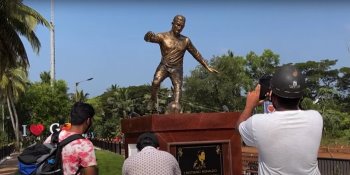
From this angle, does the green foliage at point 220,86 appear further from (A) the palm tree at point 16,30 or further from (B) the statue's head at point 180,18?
(B) the statue's head at point 180,18

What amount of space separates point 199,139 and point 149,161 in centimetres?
391

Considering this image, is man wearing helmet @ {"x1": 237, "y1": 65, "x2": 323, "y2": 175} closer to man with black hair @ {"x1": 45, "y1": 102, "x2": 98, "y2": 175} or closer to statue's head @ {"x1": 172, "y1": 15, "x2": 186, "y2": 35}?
man with black hair @ {"x1": 45, "y1": 102, "x2": 98, "y2": 175}

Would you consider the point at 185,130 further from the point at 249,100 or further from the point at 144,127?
the point at 249,100

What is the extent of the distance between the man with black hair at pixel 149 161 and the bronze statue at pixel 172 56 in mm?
4394

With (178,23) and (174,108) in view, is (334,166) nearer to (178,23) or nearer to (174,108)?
(174,108)

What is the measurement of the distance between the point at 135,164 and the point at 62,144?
679mm

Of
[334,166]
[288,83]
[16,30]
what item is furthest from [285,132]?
[16,30]

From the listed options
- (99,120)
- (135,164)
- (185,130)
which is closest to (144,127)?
(185,130)

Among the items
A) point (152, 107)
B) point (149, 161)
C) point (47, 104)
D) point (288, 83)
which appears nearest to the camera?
point (288, 83)

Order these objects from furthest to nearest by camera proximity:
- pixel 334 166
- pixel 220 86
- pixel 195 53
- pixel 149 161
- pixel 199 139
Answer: pixel 220 86 < pixel 334 166 < pixel 195 53 < pixel 199 139 < pixel 149 161

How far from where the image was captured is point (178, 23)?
9.16 meters

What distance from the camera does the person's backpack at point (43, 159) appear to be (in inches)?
169

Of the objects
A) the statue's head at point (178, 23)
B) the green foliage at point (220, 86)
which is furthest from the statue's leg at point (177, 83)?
the green foliage at point (220, 86)

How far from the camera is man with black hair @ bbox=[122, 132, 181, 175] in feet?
15.2
